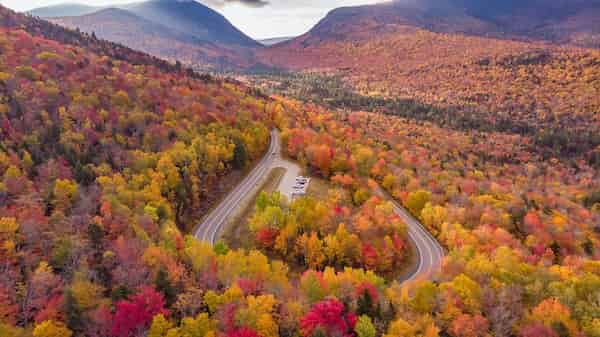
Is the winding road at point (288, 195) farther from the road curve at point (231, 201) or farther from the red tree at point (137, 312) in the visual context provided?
the red tree at point (137, 312)

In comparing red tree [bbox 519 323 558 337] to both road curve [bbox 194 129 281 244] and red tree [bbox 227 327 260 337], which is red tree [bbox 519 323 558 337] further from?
road curve [bbox 194 129 281 244]

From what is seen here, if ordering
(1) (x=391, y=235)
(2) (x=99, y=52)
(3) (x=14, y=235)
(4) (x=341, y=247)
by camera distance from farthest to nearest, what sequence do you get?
1. (2) (x=99, y=52)
2. (1) (x=391, y=235)
3. (4) (x=341, y=247)
4. (3) (x=14, y=235)

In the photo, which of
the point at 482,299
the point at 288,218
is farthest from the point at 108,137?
the point at 482,299

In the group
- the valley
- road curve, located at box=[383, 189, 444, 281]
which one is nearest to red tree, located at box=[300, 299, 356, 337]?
the valley

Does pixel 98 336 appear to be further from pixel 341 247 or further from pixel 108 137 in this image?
pixel 108 137

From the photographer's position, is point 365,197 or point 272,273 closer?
point 272,273

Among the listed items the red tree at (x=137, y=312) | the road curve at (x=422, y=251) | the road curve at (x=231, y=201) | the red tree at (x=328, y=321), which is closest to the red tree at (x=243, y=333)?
the red tree at (x=328, y=321)

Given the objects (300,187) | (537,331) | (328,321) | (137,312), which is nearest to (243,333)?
(328,321)
